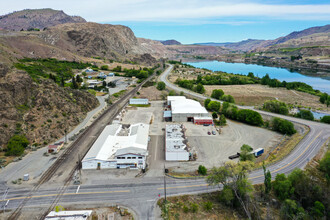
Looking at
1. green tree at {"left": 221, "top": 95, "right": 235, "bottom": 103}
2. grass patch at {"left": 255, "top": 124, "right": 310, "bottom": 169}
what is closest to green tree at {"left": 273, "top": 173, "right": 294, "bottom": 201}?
grass patch at {"left": 255, "top": 124, "right": 310, "bottom": 169}

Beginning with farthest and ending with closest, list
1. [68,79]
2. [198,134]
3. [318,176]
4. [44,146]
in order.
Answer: [68,79]
[198,134]
[44,146]
[318,176]

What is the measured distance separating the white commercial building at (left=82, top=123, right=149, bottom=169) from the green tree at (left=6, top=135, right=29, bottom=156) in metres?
10.9

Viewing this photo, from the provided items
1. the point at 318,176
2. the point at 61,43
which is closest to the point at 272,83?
the point at 318,176

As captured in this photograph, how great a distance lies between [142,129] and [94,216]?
63.2ft

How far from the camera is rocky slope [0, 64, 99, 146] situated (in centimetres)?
3834

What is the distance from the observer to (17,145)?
34.5 metres

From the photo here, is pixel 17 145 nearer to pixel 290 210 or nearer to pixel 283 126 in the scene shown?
pixel 290 210

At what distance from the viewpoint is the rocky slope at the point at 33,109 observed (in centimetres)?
3834

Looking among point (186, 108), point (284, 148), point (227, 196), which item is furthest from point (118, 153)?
point (284, 148)

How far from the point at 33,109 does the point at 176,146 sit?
28945 mm

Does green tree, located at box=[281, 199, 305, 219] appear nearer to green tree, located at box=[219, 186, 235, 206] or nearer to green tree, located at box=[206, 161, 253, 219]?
green tree, located at box=[206, 161, 253, 219]

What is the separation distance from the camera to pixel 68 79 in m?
80.9

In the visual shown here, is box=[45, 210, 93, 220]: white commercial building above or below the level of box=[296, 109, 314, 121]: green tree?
below

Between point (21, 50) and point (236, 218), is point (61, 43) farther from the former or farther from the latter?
point (236, 218)
